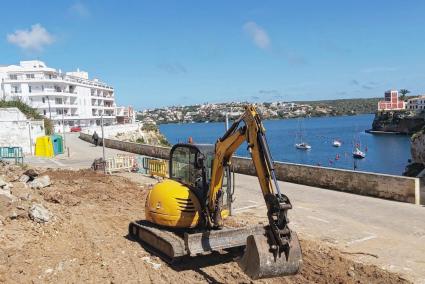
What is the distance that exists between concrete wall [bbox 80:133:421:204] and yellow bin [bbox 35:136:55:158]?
22.4m

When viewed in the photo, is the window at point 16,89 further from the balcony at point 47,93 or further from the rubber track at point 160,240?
the rubber track at point 160,240

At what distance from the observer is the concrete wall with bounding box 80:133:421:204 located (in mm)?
16344

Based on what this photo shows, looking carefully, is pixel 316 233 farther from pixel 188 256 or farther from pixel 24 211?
pixel 24 211

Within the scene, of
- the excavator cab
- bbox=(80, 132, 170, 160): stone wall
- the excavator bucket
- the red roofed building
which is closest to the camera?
the excavator bucket

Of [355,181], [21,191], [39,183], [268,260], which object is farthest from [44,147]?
[268,260]

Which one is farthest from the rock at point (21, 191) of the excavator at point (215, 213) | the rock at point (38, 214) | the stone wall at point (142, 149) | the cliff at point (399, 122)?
the cliff at point (399, 122)

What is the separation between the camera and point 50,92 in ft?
318

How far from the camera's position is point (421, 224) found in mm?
13242

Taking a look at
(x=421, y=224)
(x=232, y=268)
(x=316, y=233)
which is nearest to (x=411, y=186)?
(x=421, y=224)

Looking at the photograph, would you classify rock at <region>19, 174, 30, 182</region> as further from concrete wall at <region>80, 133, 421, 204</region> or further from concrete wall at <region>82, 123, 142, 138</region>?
concrete wall at <region>82, 123, 142, 138</region>

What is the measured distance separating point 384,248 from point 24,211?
31.7 feet

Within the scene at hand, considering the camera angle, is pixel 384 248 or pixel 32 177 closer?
pixel 384 248

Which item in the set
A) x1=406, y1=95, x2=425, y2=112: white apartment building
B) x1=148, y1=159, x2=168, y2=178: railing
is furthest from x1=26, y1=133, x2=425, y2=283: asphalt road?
x1=406, y1=95, x2=425, y2=112: white apartment building

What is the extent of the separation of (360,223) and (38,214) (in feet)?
30.1
